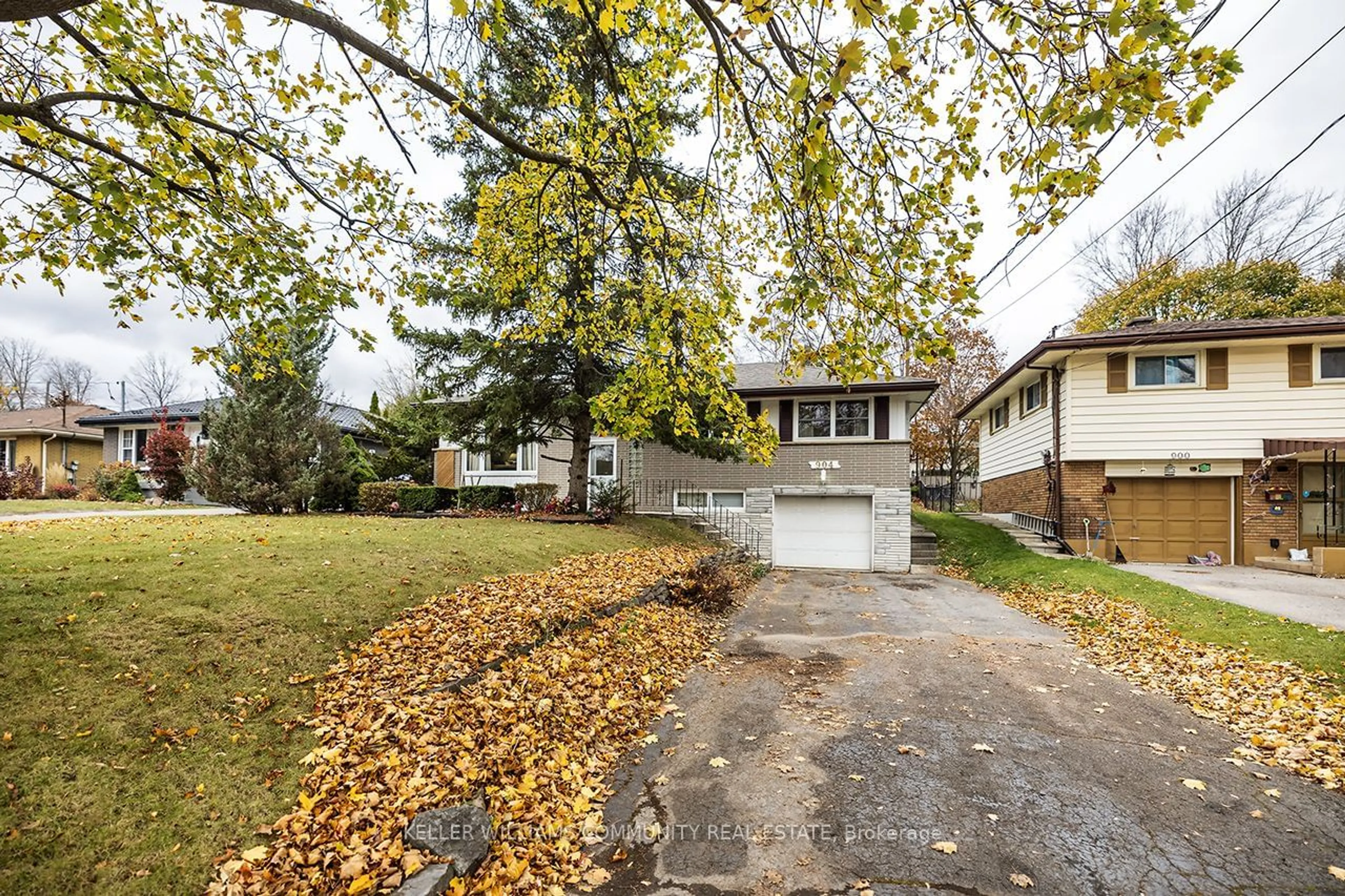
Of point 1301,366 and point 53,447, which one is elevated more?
point 1301,366

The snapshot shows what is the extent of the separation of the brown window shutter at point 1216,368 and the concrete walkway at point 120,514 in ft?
71.1

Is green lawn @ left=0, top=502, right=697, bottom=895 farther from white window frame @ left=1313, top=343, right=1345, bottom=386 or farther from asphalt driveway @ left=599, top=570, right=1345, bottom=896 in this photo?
white window frame @ left=1313, top=343, right=1345, bottom=386

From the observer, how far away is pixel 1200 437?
12.5 m

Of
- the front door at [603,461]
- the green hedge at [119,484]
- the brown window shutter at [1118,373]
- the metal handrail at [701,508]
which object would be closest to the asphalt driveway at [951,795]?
the metal handrail at [701,508]

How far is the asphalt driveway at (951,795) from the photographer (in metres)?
2.93

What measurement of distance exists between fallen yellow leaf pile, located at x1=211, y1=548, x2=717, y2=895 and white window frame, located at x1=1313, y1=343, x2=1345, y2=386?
50.3ft

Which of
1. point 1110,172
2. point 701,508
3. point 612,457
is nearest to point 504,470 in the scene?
point 612,457

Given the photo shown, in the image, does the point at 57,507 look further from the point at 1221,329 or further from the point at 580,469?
the point at 1221,329

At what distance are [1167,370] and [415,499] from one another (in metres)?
19.0

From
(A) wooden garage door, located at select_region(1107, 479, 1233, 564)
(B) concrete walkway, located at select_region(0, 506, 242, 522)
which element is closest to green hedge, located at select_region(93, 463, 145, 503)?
(B) concrete walkway, located at select_region(0, 506, 242, 522)

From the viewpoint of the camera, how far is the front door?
→ 1709 cm

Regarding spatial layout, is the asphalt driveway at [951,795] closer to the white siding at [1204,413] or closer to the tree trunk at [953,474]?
the white siding at [1204,413]

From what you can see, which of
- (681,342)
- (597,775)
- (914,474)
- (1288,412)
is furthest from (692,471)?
(914,474)

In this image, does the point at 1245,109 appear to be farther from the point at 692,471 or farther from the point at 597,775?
the point at 692,471
